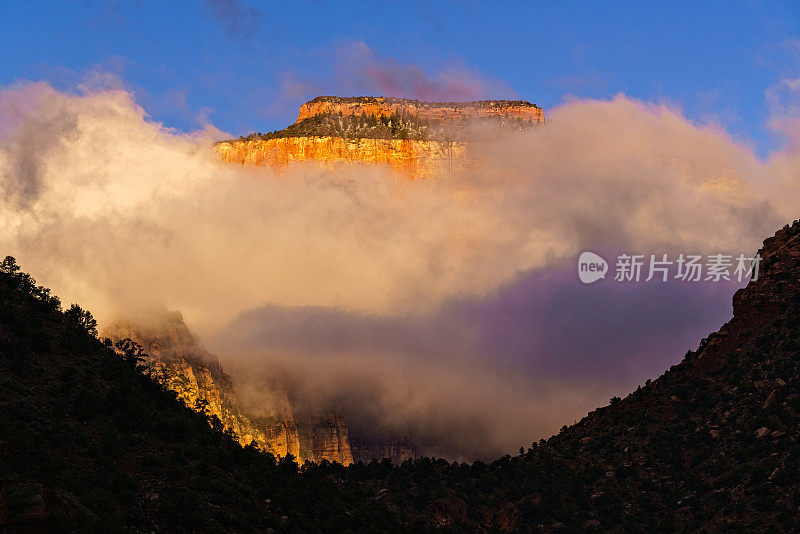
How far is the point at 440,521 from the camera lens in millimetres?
85062

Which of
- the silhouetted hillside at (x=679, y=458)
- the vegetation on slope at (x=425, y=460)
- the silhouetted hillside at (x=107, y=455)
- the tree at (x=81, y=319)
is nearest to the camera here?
the silhouetted hillside at (x=107, y=455)

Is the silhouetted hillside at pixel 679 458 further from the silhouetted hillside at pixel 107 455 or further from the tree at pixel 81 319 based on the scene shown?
the tree at pixel 81 319

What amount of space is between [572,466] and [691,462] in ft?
43.3

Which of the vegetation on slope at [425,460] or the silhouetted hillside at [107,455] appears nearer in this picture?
the silhouetted hillside at [107,455]

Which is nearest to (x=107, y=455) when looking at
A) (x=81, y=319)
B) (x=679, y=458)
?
(x=81, y=319)

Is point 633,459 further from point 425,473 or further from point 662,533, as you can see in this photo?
point 425,473

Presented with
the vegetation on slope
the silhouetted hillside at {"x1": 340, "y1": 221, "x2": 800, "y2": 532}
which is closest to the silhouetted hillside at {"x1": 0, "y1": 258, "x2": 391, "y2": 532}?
the vegetation on slope

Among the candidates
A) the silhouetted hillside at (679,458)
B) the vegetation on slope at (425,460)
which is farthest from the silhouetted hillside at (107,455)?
the silhouetted hillside at (679,458)

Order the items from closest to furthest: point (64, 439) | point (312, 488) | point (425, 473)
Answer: point (64, 439) < point (312, 488) < point (425, 473)

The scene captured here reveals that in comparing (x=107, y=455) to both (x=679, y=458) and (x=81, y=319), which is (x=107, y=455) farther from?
(x=679, y=458)

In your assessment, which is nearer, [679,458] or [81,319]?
[81,319]

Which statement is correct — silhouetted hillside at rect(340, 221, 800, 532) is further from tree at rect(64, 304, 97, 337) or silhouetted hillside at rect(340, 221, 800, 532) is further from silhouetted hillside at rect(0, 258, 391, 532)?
tree at rect(64, 304, 97, 337)

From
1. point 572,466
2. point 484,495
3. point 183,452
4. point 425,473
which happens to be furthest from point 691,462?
point 183,452

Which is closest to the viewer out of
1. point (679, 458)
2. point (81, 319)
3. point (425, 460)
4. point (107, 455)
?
point (107, 455)
